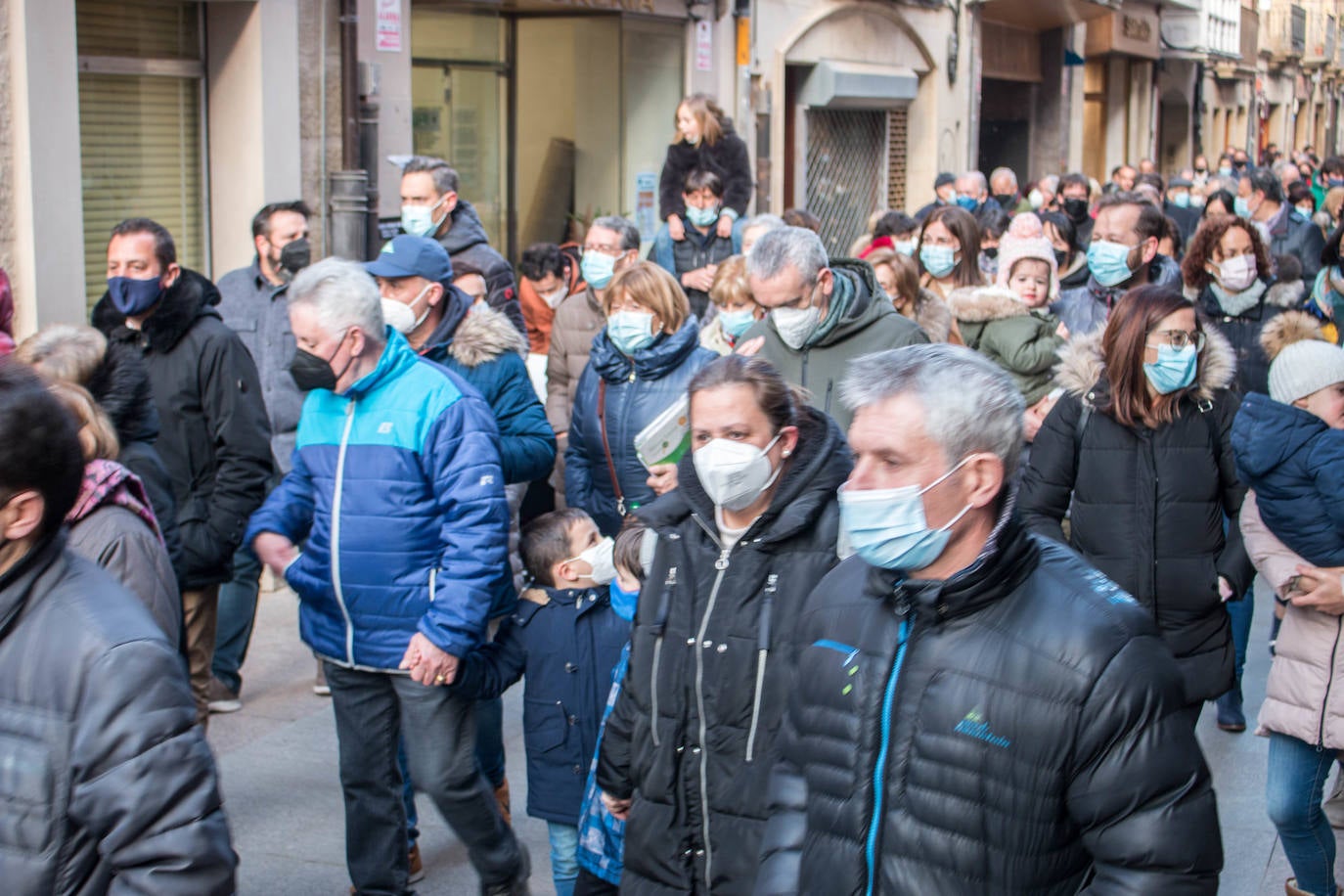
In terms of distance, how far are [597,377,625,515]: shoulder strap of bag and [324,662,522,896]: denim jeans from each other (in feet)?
5.38

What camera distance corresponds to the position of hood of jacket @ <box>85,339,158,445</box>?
178 inches

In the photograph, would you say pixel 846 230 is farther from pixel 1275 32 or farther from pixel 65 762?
pixel 1275 32

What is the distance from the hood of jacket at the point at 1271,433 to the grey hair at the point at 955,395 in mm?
2277

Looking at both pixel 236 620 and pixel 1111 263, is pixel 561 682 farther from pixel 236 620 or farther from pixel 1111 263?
pixel 1111 263

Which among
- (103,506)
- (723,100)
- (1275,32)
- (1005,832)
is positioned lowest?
(1005,832)

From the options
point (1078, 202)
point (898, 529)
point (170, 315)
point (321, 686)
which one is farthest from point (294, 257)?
point (1078, 202)

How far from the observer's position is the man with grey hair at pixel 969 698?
2408 millimetres

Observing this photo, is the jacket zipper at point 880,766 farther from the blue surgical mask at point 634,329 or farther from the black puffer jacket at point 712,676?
the blue surgical mask at point 634,329

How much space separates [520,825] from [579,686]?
1283mm

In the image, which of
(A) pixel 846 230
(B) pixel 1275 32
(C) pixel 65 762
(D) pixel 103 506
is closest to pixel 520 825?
(D) pixel 103 506

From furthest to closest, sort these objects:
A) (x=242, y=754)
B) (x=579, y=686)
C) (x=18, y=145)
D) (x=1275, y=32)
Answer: (x=1275, y=32) < (x=18, y=145) < (x=242, y=754) < (x=579, y=686)

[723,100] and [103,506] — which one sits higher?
[723,100]

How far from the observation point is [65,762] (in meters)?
2.46

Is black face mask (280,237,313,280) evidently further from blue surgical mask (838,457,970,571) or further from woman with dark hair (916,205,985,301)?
blue surgical mask (838,457,970,571)
